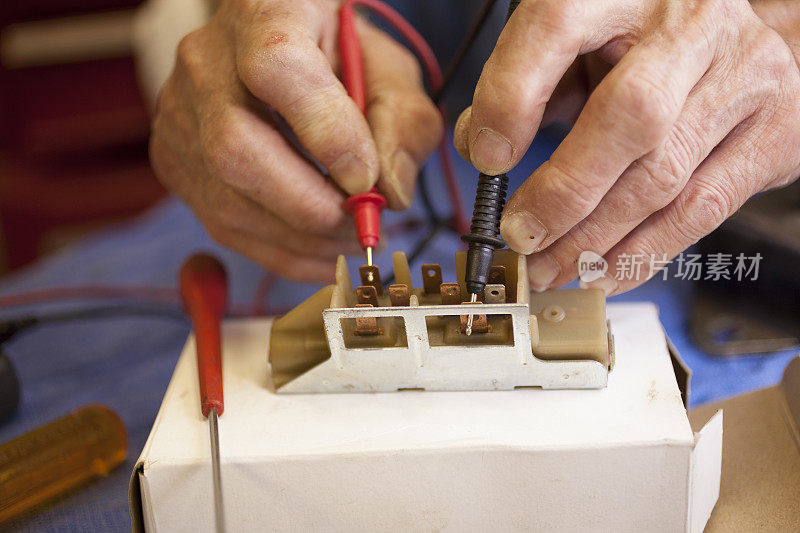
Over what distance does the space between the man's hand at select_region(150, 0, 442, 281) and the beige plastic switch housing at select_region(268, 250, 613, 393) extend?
0.07m

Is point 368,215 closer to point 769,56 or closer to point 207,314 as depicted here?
point 207,314

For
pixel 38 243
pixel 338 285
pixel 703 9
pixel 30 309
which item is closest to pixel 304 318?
pixel 338 285

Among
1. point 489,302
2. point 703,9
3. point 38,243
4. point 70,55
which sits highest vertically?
point 70,55

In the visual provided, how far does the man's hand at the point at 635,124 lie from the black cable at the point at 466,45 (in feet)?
0.28

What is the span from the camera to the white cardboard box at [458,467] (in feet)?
1.09

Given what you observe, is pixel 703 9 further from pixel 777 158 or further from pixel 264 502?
pixel 264 502

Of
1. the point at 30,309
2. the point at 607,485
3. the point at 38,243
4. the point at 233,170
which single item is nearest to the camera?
the point at 607,485

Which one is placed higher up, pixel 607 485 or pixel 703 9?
pixel 703 9

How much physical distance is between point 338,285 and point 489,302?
9 centimetres

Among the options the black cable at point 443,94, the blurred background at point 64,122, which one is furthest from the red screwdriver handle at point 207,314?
the blurred background at point 64,122

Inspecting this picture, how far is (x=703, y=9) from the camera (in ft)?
1.19

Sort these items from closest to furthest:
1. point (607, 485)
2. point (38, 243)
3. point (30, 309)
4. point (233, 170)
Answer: point (607, 485) < point (233, 170) < point (30, 309) < point (38, 243)

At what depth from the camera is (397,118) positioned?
49 cm

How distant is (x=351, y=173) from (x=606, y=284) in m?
0.18
